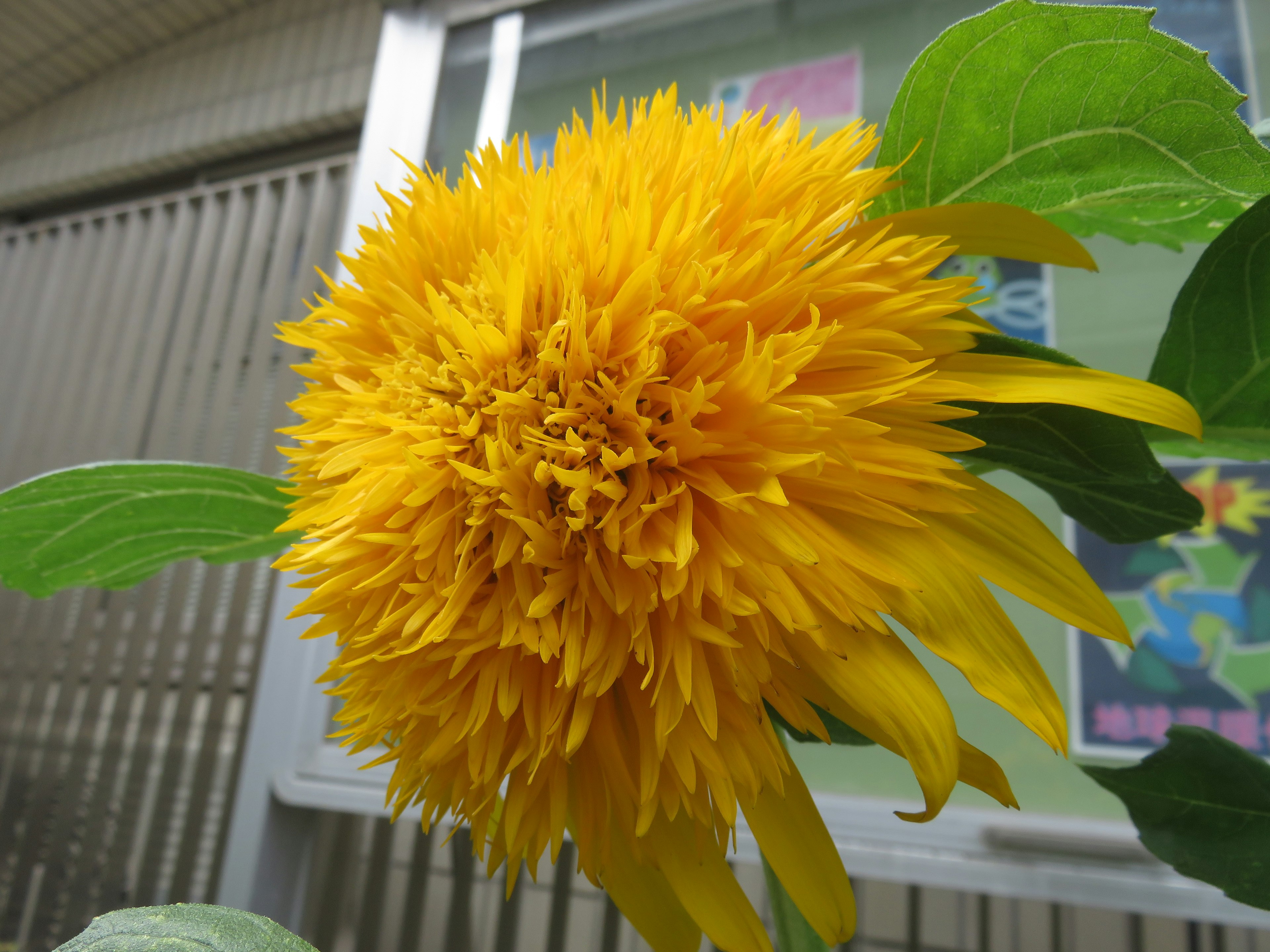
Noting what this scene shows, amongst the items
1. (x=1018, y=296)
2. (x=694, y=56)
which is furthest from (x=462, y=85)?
(x=1018, y=296)

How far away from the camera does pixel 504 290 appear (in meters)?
0.13

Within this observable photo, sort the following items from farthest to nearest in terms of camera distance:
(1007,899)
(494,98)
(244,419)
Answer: (244,419) < (494,98) < (1007,899)

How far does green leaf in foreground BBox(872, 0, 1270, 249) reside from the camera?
0.48 ft

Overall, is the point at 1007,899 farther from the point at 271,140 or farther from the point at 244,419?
the point at 271,140

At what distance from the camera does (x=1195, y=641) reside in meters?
0.40

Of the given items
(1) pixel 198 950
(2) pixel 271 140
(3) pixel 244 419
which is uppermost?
(2) pixel 271 140

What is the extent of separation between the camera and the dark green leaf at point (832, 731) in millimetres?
172

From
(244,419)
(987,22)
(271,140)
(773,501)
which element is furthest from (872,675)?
(271,140)

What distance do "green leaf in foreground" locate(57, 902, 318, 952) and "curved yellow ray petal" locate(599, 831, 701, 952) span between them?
0.06m

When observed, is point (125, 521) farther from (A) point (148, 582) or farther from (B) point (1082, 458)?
(A) point (148, 582)

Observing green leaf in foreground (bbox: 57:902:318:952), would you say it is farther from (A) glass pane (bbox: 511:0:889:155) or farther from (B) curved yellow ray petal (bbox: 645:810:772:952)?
(A) glass pane (bbox: 511:0:889:155)

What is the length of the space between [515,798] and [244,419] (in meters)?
0.96

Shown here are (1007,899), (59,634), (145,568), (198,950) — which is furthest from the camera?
(59,634)

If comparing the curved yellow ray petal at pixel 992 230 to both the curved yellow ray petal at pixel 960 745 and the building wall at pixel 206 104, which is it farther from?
the building wall at pixel 206 104
